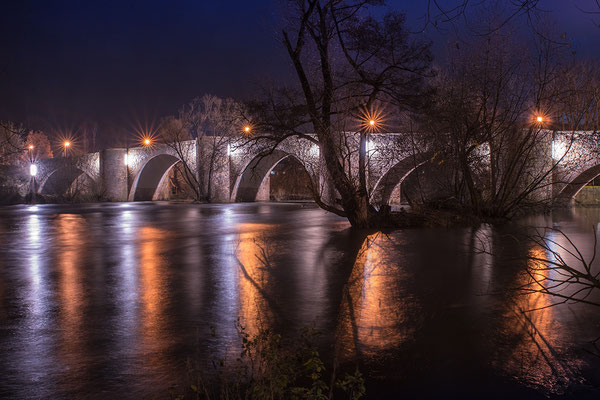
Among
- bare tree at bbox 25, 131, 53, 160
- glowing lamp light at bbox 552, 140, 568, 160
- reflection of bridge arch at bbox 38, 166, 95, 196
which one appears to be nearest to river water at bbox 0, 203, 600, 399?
glowing lamp light at bbox 552, 140, 568, 160

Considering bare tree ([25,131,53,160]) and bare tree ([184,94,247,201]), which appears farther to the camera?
bare tree ([25,131,53,160])

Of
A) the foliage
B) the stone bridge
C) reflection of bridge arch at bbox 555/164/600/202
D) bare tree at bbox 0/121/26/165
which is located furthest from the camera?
reflection of bridge arch at bbox 555/164/600/202

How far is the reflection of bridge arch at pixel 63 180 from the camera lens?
55688 millimetres

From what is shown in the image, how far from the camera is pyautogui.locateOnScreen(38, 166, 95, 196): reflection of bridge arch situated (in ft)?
183

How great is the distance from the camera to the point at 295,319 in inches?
241

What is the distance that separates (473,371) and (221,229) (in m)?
14.3

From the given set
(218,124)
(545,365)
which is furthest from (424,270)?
(218,124)

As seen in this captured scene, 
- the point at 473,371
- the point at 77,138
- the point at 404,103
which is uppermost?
the point at 77,138

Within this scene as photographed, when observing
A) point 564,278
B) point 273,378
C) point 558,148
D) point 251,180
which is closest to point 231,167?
point 251,180

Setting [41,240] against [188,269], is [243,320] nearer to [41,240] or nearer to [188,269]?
[188,269]

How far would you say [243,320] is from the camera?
606 cm

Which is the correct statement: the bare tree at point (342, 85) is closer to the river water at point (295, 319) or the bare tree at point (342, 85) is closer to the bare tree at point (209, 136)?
the river water at point (295, 319)

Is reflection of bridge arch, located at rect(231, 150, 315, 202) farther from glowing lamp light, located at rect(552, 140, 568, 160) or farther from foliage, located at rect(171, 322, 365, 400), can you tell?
foliage, located at rect(171, 322, 365, 400)

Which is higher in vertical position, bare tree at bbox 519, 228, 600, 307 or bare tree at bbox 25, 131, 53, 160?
bare tree at bbox 25, 131, 53, 160
